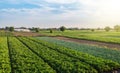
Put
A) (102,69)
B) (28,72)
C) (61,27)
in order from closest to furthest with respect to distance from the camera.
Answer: (28,72), (102,69), (61,27)

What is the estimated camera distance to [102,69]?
1789 centimetres

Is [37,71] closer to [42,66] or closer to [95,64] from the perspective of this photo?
[42,66]

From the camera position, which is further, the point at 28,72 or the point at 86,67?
the point at 86,67

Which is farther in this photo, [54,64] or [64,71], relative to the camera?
[54,64]

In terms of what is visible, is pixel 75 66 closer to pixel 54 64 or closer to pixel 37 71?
pixel 54 64

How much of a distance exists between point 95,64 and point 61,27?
144 m

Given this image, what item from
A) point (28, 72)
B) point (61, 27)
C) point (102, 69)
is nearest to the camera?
point (28, 72)

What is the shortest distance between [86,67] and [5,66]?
692 centimetres

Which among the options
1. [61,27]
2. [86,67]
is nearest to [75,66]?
[86,67]

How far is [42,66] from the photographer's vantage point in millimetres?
18188

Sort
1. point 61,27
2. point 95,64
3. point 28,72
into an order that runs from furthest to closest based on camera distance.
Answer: point 61,27 → point 95,64 → point 28,72

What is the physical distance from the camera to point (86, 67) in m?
18.0

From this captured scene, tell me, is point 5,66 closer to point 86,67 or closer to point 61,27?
point 86,67

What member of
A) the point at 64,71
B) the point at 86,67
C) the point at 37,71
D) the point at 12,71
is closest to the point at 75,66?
the point at 86,67
